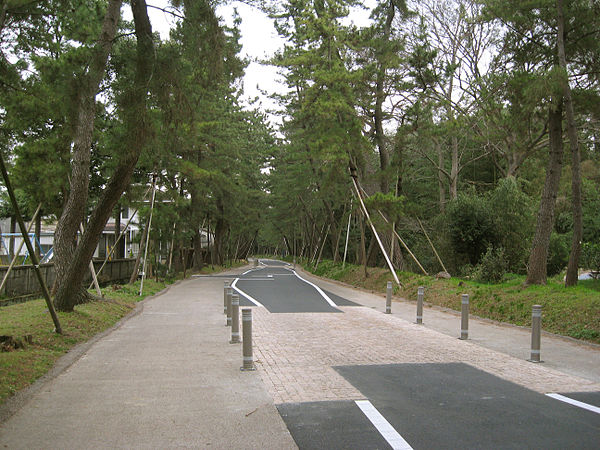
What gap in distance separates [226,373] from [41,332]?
4.72m

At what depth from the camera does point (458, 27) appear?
2762 centimetres

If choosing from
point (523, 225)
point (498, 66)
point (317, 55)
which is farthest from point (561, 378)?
point (317, 55)

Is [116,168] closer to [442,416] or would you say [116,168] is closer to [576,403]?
[442,416]

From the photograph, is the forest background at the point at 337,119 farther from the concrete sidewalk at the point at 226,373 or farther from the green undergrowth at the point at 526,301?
the concrete sidewalk at the point at 226,373

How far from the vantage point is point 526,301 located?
1423cm

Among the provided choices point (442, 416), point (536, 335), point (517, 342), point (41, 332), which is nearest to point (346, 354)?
point (536, 335)

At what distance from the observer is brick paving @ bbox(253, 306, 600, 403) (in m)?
7.23

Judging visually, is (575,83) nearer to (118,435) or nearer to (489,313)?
(489,313)

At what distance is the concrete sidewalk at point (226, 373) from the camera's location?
5.36 metres

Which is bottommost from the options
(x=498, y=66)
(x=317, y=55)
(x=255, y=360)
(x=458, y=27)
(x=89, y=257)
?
(x=255, y=360)

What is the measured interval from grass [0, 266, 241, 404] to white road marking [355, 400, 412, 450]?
422 cm

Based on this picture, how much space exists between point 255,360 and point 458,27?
24272 millimetres

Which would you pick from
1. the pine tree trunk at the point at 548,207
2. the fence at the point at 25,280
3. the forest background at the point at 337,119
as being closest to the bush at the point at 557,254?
the forest background at the point at 337,119

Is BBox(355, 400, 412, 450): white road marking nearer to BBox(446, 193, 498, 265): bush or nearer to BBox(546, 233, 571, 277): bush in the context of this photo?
BBox(446, 193, 498, 265): bush
